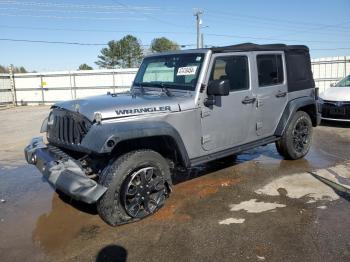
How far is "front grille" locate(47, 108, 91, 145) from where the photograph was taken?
419 cm

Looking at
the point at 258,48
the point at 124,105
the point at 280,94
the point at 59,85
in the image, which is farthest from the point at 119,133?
the point at 59,85

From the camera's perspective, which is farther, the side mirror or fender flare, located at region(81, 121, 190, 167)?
the side mirror

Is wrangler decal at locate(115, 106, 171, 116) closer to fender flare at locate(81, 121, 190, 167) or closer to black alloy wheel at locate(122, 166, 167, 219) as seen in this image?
fender flare at locate(81, 121, 190, 167)

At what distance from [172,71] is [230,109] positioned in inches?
39.9

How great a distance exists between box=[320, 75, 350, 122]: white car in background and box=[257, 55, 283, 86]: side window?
200 inches

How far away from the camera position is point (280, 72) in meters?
Answer: 6.27

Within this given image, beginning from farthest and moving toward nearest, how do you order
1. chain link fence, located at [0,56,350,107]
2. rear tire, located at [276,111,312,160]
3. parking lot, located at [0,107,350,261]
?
chain link fence, located at [0,56,350,107] < rear tire, located at [276,111,312,160] < parking lot, located at [0,107,350,261]

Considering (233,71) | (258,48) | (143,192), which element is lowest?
(143,192)

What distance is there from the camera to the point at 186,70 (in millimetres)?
5086

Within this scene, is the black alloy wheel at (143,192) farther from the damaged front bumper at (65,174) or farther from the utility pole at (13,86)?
the utility pole at (13,86)

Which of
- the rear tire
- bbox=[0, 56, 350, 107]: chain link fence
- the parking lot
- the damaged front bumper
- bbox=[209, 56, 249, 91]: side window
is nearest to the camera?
the parking lot

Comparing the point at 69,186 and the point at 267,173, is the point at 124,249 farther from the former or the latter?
the point at 267,173

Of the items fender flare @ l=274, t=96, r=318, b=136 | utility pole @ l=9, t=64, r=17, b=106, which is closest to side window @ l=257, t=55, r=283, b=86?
fender flare @ l=274, t=96, r=318, b=136

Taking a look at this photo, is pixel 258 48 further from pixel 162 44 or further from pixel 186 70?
pixel 162 44
